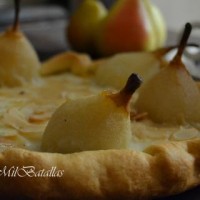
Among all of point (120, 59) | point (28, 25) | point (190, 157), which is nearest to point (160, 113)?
point (190, 157)

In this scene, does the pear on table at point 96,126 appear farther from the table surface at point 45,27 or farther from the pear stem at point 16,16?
the table surface at point 45,27

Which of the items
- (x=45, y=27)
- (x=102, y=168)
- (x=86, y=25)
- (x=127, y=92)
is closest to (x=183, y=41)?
(x=127, y=92)

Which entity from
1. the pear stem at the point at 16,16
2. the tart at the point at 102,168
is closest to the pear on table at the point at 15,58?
the pear stem at the point at 16,16

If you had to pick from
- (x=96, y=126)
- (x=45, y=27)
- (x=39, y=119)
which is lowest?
(x=45, y=27)

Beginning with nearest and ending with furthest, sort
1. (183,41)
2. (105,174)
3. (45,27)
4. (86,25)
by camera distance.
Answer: (105,174), (183,41), (86,25), (45,27)

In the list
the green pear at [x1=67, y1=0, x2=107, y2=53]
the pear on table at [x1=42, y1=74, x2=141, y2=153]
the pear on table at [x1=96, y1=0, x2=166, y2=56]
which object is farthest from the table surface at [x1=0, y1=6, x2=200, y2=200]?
the pear on table at [x1=42, y1=74, x2=141, y2=153]

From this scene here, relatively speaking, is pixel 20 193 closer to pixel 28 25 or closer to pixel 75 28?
pixel 75 28

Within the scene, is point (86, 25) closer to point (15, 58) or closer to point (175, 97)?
point (15, 58)
